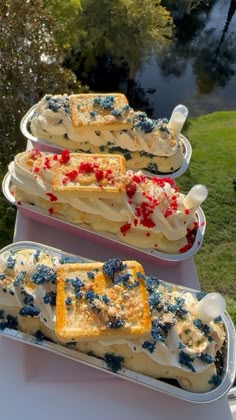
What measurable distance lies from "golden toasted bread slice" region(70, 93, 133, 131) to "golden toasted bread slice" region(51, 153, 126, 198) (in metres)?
0.45

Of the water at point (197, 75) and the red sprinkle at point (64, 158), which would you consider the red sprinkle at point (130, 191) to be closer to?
the red sprinkle at point (64, 158)

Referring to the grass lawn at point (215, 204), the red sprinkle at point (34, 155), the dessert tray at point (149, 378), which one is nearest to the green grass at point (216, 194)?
the grass lawn at point (215, 204)

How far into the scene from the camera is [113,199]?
353 centimetres

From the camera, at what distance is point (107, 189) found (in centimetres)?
347

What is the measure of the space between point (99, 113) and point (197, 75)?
6.79 metres

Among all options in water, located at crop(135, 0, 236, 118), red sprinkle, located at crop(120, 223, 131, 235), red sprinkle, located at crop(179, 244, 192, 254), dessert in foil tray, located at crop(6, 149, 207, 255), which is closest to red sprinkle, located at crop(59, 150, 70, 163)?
dessert in foil tray, located at crop(6, 149, 207, 255)

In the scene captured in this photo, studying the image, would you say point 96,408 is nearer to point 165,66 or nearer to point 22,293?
point 22,293

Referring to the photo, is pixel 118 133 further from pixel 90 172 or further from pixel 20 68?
pixel 20 68

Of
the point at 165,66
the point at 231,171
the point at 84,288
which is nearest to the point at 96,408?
the point at 84,288

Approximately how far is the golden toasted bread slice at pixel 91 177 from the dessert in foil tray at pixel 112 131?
46 cm

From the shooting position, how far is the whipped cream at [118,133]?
4.11 metres

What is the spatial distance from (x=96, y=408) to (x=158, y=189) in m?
1.61

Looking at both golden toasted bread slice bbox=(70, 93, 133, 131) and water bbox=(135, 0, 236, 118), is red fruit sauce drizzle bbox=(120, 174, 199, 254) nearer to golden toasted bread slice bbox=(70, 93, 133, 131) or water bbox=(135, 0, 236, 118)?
golden toasted bread slice bbox=(70, 93, 133, 131)

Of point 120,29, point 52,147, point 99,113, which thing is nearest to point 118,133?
point 99,113
